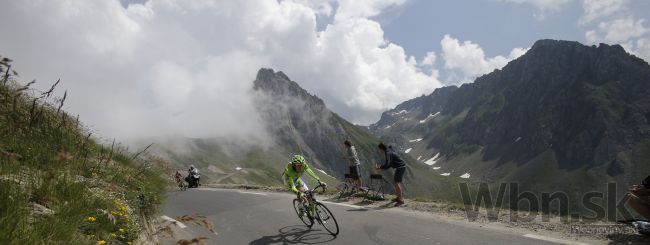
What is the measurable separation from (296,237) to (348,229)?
4.89 ft

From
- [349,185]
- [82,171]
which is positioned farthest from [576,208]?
[82,171]

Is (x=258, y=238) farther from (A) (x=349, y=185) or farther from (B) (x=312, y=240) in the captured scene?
(A) (x=349, y=185)

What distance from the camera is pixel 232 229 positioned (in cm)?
1291

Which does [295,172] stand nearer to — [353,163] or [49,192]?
[353,163]

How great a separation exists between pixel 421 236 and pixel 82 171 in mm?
7538

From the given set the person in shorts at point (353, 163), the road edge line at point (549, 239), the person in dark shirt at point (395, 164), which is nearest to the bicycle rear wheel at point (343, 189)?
the person in shorts at point (353, 163)

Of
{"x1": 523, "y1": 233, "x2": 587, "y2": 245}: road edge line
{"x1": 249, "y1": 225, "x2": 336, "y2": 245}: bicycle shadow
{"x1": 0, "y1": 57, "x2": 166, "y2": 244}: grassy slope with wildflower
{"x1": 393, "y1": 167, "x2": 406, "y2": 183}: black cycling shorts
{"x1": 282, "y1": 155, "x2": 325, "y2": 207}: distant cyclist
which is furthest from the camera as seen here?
{"x1": 393, "y1": 167, "x2": 406, "y2": 183}: black cycling shorts

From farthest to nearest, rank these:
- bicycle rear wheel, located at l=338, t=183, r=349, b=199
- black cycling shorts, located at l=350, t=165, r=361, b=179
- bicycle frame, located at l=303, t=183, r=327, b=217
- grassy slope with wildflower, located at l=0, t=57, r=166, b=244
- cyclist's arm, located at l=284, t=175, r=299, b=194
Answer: bicycle rear wheel, located at l=338, t=183, r=349, b=199
black cycling shorts, located at l=350, t=165, r=361, b=179
cyclist's arm, located at l=284, t=175, r=299, b=194
bicycle frame, located at l=303, t=183, r=327, b=217
grassy slope with wildflower, located at l=0, t=57, r=166, b=244

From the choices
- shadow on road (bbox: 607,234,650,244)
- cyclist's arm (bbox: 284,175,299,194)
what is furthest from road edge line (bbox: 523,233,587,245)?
cyclist's arm (bbox: 284,175,299,194)

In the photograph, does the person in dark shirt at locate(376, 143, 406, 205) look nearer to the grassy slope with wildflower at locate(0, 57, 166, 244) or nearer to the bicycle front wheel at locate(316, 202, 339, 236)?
the bicycle front wheel at locate(316, 202, 339, 236)

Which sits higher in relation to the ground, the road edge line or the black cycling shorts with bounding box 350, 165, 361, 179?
the black cycling shorts with bounding box 350, 165, 361, 179

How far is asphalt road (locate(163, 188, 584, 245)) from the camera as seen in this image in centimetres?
1020

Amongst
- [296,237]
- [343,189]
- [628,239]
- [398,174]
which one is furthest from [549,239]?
[343,189]

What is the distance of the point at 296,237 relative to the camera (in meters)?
11.2
